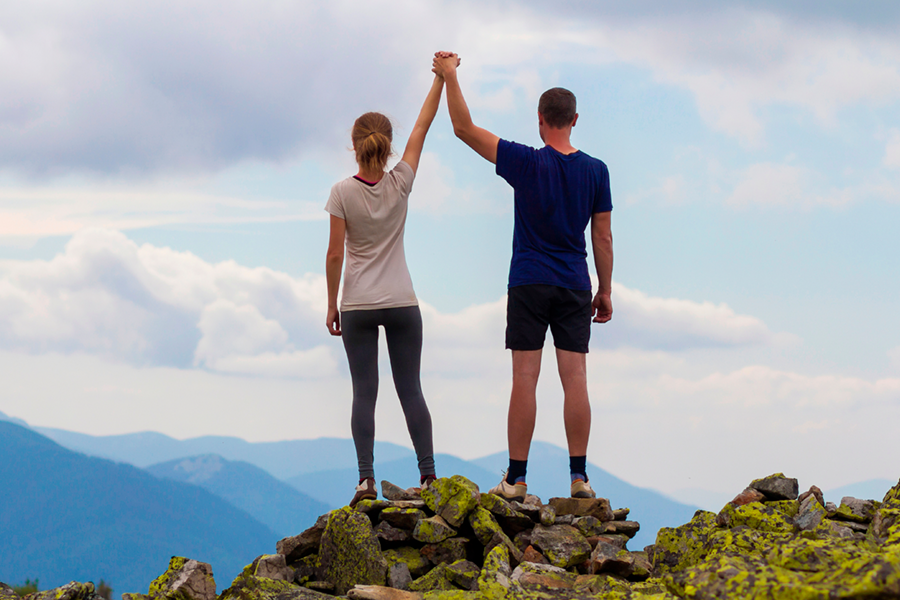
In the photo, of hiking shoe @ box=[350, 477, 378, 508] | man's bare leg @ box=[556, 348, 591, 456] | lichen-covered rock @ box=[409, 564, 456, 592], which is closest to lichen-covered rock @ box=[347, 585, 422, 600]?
lichen-covered rock @ box=[409, 564, 456, 592]

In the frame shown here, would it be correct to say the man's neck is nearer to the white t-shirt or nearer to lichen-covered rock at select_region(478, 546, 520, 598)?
the white t-shirt

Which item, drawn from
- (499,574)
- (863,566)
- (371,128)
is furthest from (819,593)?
(371,128)

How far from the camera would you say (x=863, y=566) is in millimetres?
3367

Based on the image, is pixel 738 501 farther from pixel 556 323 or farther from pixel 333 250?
pixel 333 250

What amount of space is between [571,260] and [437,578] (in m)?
3.06

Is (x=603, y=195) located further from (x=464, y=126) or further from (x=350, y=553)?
(x=350, y=553)

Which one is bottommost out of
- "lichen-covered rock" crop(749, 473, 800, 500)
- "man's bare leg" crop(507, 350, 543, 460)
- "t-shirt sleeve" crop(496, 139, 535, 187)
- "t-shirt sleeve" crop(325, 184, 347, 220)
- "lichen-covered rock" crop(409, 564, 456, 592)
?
"lichen-covered rock" crop(409, 564, 456, 592)

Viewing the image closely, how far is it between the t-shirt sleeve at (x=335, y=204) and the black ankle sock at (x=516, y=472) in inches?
111

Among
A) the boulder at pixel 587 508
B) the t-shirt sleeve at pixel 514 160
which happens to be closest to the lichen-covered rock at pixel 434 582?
the boulder at pixel 587 508

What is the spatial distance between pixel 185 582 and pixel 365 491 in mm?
1657

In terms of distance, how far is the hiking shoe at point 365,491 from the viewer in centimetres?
675

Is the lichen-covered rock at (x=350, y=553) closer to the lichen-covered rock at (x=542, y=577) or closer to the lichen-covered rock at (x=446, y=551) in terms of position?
the lichen-covered rock at (x=446, y=551)

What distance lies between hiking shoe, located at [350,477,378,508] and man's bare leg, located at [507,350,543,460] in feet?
4.49

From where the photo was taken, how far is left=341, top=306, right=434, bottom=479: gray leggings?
261 inches
